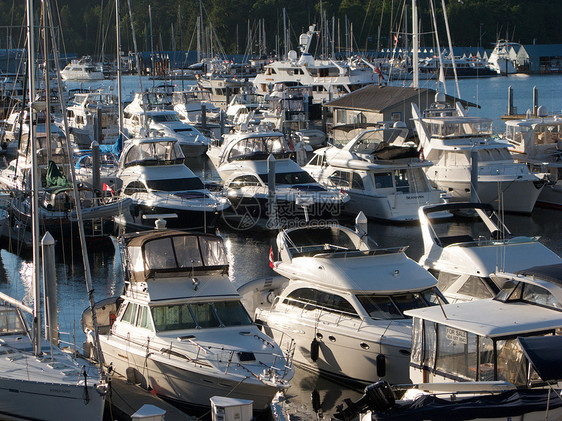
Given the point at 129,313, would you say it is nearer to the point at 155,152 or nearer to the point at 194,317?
the point at 194,317

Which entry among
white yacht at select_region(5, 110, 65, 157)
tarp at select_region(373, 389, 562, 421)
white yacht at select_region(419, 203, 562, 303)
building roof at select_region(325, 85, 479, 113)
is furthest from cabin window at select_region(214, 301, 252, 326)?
building roof at select_region(325, 85, 479, 113)

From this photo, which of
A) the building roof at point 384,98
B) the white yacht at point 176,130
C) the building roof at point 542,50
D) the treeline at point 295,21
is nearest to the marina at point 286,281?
the building roof at point 384,98

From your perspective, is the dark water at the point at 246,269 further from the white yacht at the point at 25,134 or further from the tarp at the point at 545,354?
the tarp at the point at 545,354

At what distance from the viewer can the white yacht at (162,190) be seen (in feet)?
88.2

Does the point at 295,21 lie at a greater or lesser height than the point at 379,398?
greater

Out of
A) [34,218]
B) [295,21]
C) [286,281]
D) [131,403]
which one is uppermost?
[295,21]

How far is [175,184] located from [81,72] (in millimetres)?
80304

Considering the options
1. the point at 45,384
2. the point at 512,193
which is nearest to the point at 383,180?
the point at 512,193

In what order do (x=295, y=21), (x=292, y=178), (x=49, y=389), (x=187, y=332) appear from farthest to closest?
(x=295, y=21) → (x=292, y=178) → (x=187, y=332) → (x=49, y=389)

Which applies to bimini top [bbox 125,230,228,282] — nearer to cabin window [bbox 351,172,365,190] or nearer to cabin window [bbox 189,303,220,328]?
cabin window [bbox 189,303,220,328]

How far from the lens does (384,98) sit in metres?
44.1

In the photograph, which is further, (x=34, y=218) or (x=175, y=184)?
(x=175, y=184)

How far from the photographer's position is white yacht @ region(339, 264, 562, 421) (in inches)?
413

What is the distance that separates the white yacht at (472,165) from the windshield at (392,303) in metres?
12.4
